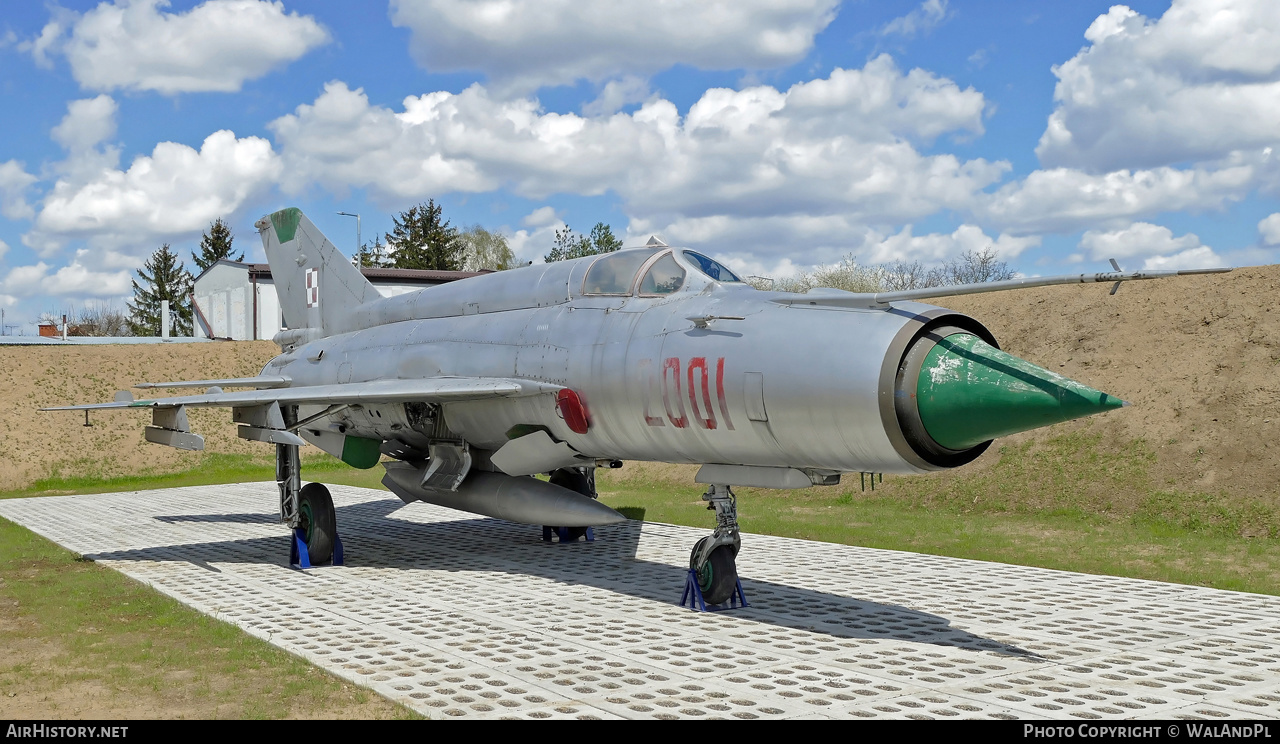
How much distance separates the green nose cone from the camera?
6.47 metres

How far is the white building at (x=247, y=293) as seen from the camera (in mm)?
46219

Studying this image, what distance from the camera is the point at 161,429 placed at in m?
12.5

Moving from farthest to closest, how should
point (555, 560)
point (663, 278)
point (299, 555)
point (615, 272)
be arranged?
1. point (555, 560)
2. point (299, 555)
3. point (615, 272)
4. point (663, 278)

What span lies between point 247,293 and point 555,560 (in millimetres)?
39400

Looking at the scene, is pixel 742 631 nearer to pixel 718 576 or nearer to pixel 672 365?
pixel 718 576

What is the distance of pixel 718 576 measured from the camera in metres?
8.98

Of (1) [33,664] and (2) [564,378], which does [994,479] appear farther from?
(1) [33,664]

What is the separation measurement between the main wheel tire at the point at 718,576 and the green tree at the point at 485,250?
75987 mm

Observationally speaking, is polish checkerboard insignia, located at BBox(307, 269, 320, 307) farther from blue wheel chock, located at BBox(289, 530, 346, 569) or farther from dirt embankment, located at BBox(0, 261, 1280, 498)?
dirt embankment, located at BBox(0, 261, 1280, 498)

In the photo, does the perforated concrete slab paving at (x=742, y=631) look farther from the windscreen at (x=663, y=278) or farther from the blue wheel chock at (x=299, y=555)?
the windscreen at (x=663, y=278)

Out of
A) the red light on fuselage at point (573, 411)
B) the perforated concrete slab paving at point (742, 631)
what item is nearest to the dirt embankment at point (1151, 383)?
the perforated concrete slab paving at point (742, 631)

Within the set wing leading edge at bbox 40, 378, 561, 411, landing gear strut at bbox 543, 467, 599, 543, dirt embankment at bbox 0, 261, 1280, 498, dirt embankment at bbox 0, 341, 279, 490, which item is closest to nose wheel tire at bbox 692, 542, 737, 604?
wing leading edge at bbox 40, 378, 561, 411

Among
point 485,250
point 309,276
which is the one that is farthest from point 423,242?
point 309,276

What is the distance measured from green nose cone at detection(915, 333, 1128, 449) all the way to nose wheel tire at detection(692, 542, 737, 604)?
2.70 metres
